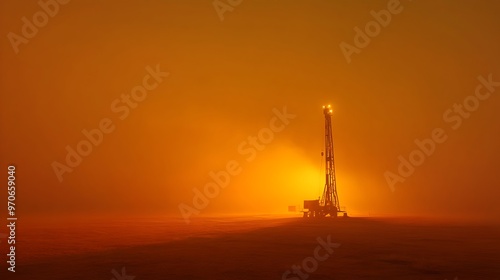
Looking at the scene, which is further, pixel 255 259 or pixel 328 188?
pixel 328 188

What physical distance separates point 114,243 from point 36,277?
984cm

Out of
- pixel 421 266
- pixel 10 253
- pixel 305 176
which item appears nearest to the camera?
pixel 421 266

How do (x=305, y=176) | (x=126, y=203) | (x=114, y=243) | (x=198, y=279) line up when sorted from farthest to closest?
(x=305, y=176) < (x=126, y=203) < (x=114, y=243) < (x=198, y=279)

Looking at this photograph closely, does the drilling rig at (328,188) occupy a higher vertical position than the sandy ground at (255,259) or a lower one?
higher

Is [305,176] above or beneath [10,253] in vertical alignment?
above

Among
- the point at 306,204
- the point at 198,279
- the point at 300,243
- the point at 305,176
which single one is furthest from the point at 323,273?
the point at 305,176

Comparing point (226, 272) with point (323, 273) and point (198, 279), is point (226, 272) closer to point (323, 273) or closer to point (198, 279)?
point (198, 279)

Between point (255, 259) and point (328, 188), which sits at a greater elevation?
point (328, 188)

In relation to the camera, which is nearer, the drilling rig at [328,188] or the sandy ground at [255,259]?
the sandy ground at [255,259]

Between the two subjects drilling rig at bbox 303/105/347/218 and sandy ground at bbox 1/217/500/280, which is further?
drilling rig at bbox 303/105/347/218

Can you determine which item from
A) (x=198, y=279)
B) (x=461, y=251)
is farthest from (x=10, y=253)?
(x=461, y=251)

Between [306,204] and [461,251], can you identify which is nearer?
[461,251]

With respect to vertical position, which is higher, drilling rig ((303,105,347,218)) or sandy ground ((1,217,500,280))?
drilling rig ((303,105,347,218))

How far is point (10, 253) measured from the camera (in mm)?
18422
